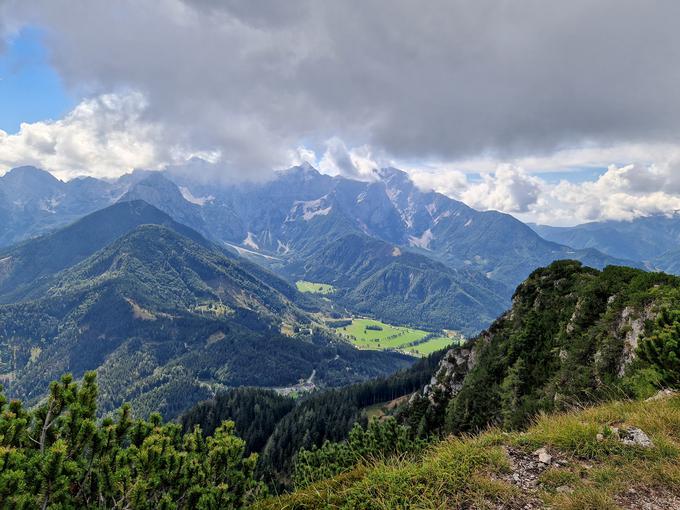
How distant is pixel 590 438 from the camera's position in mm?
9719

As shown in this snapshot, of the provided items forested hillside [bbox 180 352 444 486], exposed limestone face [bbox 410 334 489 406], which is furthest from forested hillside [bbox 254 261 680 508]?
forested hillside [bbox 180 352 444 486]

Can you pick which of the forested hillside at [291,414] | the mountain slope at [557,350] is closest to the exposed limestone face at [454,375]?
the mountain slope at [557,350]

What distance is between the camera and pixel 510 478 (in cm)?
865

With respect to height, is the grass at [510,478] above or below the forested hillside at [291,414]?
above

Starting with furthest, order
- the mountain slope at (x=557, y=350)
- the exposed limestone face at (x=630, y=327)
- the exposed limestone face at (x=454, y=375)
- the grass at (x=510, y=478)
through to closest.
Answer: the exposed limestone face at (x=454, y=375)
the mountain slope at (x=557, y=350)
the exposed limestone face at (x=630, y=327)
the grass at (x=510, y=478)

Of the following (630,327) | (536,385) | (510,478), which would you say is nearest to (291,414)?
(536,385)

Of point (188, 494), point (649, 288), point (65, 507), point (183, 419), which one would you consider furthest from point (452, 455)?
point (183, 419)

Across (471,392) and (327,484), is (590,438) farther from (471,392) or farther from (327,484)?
(471,392)

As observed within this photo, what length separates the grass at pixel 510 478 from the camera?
25.6 ft

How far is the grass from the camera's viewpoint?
782cm

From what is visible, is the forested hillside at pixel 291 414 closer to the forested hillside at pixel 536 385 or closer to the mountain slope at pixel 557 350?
the forested hillside at pixel 536 385

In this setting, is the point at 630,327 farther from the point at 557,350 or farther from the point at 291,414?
the point at 291,414

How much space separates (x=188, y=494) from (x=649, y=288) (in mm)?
50594

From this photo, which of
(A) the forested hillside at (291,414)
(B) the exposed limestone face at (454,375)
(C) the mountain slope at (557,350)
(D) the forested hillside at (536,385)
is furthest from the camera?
(A) the forested hillside at (291,414)
